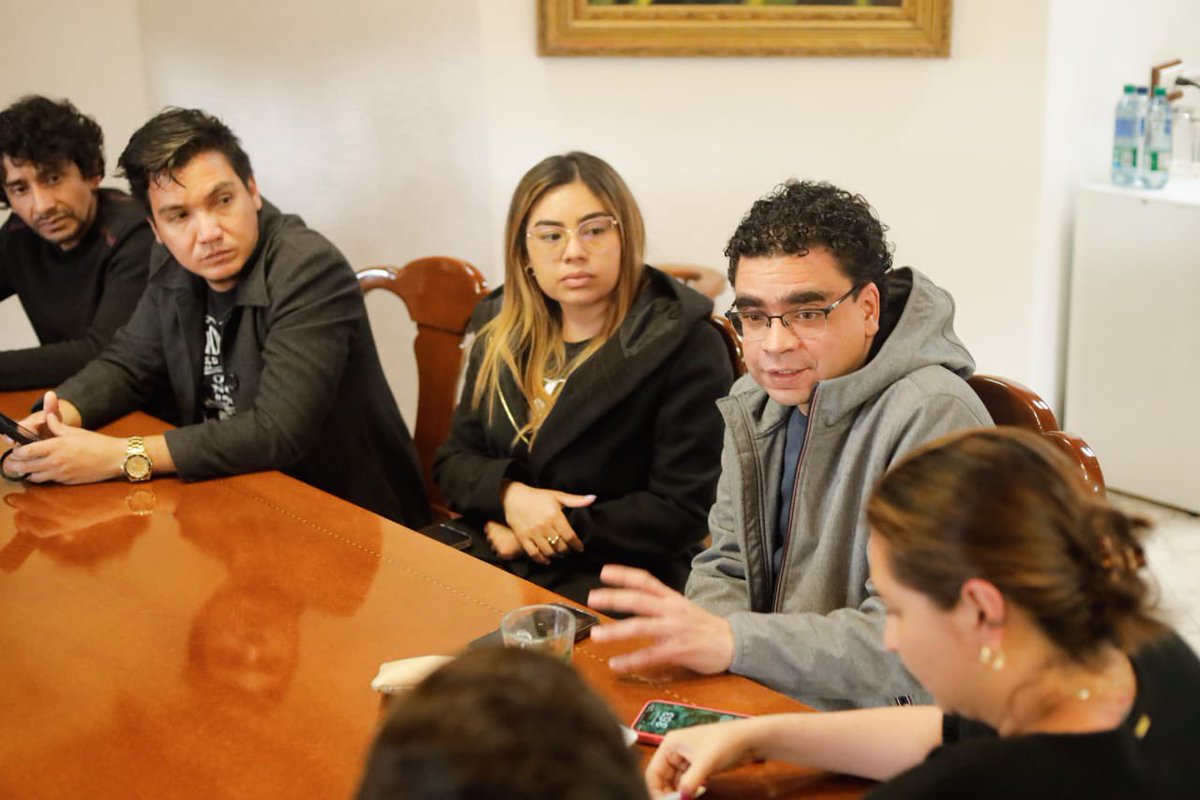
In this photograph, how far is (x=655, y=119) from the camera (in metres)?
3.40

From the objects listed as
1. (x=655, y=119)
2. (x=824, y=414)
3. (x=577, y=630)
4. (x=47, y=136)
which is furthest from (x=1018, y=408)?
(x=47, y=136)

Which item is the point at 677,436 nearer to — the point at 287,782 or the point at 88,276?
the point at 287,782

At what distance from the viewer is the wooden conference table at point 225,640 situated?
133cm

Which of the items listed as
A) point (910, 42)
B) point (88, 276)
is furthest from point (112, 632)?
point (910, 42)

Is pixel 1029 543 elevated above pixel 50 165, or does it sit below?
below

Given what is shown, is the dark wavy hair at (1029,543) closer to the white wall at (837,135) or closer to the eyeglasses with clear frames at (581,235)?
the eyeglasses with clear frames at (581,235)

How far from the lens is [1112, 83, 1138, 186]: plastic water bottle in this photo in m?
3.53

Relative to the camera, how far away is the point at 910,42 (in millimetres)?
3205

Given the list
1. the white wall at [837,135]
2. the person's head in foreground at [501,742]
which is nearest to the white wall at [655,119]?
the white wall at [837,135]

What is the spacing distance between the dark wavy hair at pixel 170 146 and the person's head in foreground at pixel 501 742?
1939 mm

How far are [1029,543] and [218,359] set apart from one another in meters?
1.92

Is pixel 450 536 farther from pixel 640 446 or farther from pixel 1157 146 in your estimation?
pixel 1157 146

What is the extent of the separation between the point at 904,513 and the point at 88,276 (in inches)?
100

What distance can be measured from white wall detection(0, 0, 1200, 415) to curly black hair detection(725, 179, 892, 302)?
5.47 feet
